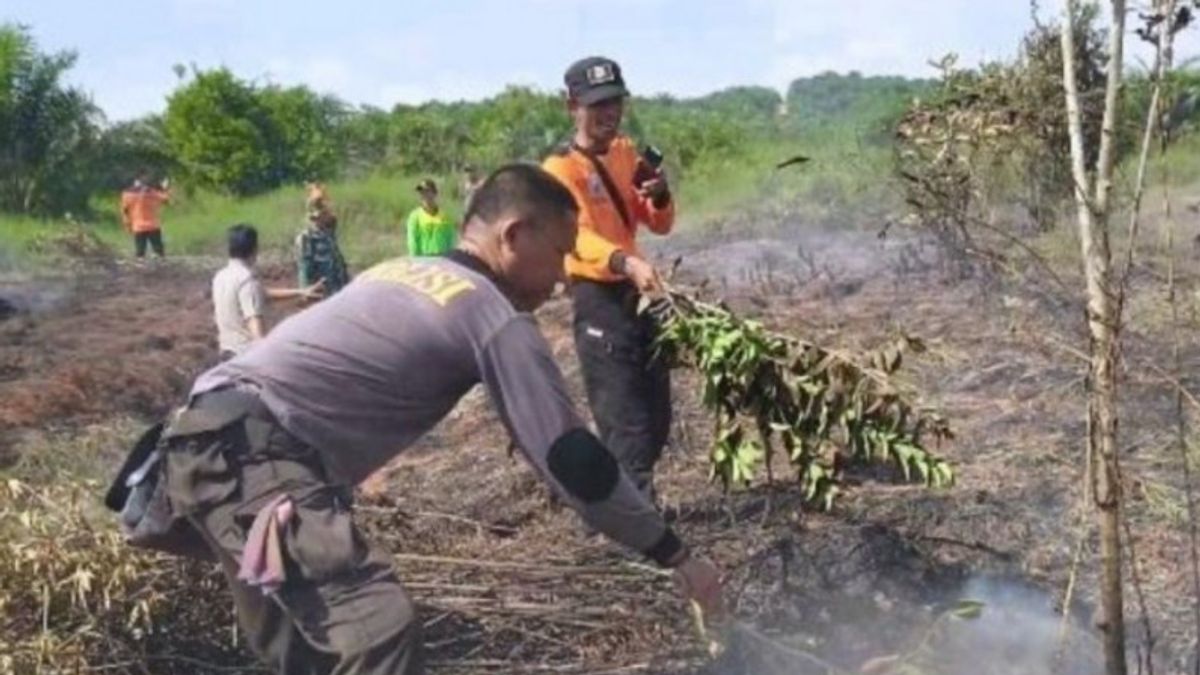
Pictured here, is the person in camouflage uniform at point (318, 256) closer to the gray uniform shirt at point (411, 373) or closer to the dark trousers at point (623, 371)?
the dark trousers at point (623, 371)

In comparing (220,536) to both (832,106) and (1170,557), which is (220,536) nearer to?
(1170,557)

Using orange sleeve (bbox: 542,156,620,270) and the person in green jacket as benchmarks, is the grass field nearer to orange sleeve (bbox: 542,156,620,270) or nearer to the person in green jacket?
the person in green jacket

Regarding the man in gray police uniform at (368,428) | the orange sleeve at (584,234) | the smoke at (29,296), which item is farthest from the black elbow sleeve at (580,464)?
the smoke at (29,296)

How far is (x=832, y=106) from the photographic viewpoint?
121 metres

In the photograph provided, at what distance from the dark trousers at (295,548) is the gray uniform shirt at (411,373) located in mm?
73

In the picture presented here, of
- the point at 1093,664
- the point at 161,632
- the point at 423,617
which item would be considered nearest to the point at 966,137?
the point at 1093,664

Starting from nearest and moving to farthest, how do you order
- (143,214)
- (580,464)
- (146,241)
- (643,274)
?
1. (580,464)
2. (643,274)
3. (143,214)
4. (146,241)

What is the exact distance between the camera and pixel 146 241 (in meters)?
25.8

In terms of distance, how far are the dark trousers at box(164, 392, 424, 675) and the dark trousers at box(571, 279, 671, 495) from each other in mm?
2261

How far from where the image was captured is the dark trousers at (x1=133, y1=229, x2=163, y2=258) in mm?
25484

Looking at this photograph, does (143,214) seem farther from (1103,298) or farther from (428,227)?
(1103,298)

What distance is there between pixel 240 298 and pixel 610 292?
316 centimetres

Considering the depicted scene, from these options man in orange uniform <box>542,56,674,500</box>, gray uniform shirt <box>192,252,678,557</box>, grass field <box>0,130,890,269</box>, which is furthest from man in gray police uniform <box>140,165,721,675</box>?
grass field <box>0,130,890,269</box>

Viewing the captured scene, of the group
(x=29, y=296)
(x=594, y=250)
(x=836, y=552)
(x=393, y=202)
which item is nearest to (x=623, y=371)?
(x=594, y=250)
